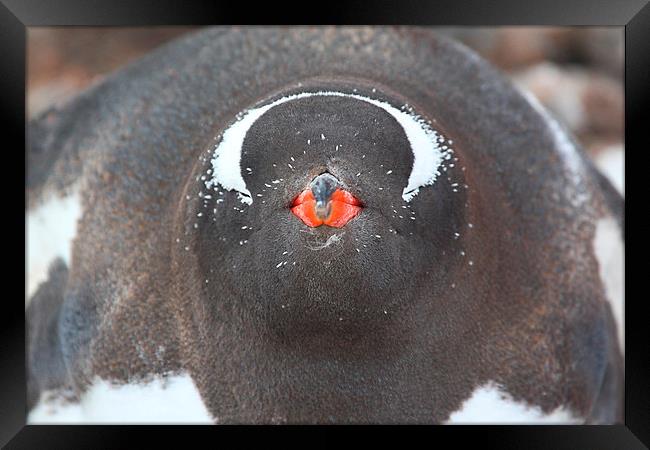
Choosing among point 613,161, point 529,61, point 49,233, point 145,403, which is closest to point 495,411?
point 145,403

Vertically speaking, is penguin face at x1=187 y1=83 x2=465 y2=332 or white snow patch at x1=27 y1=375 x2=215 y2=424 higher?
penguin face at x1=187 y1=83 x2=465 y2=332

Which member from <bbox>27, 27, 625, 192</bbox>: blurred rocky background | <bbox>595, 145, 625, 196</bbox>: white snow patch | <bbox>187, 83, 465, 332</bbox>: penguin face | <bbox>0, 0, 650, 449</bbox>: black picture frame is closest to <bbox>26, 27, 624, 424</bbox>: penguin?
<bbox>187, 83, 465, 332</bbox>: penguin face

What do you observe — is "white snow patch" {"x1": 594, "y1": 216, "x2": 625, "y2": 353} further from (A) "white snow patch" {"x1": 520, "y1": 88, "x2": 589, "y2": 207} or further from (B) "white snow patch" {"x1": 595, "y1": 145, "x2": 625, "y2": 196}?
(B) "white snow patch" {"x1": 595, "y1": 145, "x2": 625, "y2": 196}

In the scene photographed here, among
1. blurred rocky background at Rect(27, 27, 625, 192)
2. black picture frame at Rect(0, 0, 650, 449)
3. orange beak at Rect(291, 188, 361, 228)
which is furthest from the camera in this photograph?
blurred rocky background at Rect(27, 27, 625, 192)

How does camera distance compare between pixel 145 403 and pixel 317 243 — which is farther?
pixel 145 403

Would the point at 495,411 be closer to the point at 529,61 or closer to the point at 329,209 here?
the point at 329,209
